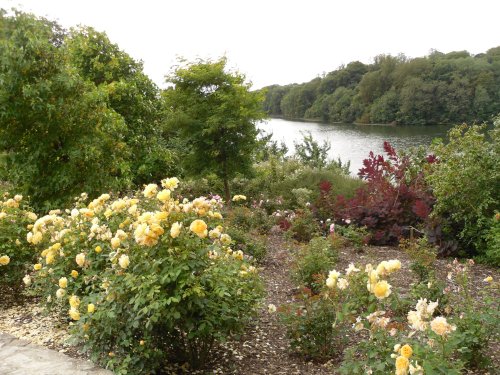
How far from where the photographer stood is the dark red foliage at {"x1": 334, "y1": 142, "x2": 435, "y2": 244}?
615cm

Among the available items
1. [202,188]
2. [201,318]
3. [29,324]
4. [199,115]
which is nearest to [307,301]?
[201,318]

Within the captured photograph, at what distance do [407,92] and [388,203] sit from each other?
36.4 metres

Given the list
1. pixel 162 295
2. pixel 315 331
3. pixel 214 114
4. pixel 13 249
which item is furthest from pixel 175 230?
pixel 214 114

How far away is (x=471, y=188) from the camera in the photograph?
533 cm

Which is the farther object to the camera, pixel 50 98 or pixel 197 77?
pixel 197 77

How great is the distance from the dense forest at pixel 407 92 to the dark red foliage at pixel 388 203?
1807 centimetres

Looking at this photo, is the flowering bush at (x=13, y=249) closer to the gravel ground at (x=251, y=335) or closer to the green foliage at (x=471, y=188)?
the gravel ground at (x=251, y=335)

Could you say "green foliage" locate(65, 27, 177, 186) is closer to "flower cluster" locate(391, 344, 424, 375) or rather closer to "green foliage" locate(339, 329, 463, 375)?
"green foliage" locate(339, 329, 463, 375)

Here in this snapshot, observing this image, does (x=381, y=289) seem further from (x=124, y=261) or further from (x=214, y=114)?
(x=214, y=114)

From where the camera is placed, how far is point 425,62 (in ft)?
139

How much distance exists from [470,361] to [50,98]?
16.7 feet

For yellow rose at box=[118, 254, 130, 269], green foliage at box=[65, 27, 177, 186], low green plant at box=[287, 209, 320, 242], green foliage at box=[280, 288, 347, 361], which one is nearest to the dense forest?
green foliage at box=[65, 27, 177, 186]

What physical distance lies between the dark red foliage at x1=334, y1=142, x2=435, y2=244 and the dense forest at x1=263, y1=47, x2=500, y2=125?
18065mm

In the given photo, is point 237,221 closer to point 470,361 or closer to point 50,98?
point 50,98
